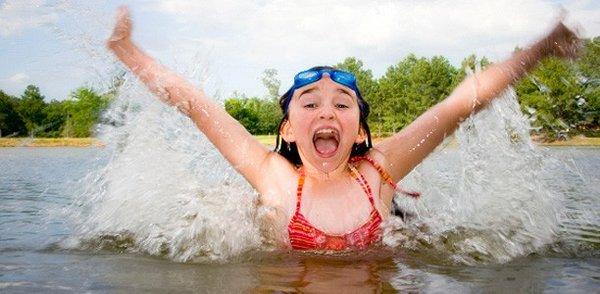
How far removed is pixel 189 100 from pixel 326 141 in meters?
1.07

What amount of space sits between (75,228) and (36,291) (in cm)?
290

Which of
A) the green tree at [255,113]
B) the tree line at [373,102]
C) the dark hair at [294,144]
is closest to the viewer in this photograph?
the dark hair at [294,144]

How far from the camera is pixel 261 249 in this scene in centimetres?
416

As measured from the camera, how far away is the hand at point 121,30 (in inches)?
166

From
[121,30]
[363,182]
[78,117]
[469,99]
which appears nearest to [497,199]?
[469,99]

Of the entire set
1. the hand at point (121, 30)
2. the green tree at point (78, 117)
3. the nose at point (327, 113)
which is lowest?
the nose at point (327, 113)

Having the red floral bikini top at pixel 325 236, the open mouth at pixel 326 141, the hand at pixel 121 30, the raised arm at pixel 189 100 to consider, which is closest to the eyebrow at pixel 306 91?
the open mouth at pixel 326 141

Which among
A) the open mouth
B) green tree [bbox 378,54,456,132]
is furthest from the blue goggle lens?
green tree [bbox 378,54,456,132]

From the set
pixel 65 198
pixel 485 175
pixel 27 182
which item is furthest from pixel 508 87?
pixel 27 182

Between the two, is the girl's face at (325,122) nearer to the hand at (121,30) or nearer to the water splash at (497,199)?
the water splash at (497,199)

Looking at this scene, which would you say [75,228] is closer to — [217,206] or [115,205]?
[115,205]

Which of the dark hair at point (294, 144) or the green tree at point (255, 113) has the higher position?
the green tree at point (255, 113)

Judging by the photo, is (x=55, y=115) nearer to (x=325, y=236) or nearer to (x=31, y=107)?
(x=31, y=107)

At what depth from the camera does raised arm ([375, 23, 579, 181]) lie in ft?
14.0
